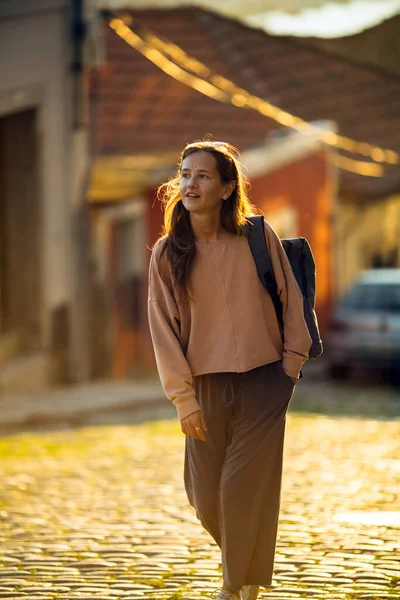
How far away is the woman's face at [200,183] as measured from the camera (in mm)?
5008

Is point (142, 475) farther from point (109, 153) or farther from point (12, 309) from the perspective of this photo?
point (109, 153)

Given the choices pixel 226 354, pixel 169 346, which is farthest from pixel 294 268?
pixel 169 346

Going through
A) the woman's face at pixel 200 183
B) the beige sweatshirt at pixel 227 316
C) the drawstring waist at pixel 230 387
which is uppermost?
the woman's face at pixel 200 183

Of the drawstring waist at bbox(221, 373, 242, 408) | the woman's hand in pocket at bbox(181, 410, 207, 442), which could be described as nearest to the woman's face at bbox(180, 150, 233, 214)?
the drawstring waist at bbox(221, 373, 242, 408)

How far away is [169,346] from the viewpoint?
503 cm

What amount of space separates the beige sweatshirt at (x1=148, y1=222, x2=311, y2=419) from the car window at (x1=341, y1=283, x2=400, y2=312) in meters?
13.9

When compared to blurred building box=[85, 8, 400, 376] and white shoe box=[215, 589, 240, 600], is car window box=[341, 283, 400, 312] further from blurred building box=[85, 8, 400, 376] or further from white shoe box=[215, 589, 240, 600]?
white shoe box=[215, 589, 240, 600]

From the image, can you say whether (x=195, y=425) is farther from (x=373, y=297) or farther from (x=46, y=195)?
(x=373, y=297)

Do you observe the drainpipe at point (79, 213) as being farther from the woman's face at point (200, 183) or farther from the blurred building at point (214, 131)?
the woman's face at point (200, 183)

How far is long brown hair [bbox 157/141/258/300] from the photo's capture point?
503cm

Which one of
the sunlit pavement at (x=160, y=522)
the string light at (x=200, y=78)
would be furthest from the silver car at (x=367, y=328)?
the sunlit pavement at (x=160, y=522)

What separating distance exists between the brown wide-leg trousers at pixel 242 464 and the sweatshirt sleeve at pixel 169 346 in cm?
13

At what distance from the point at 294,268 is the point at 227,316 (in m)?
0.36

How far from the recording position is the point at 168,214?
16.9 ft
